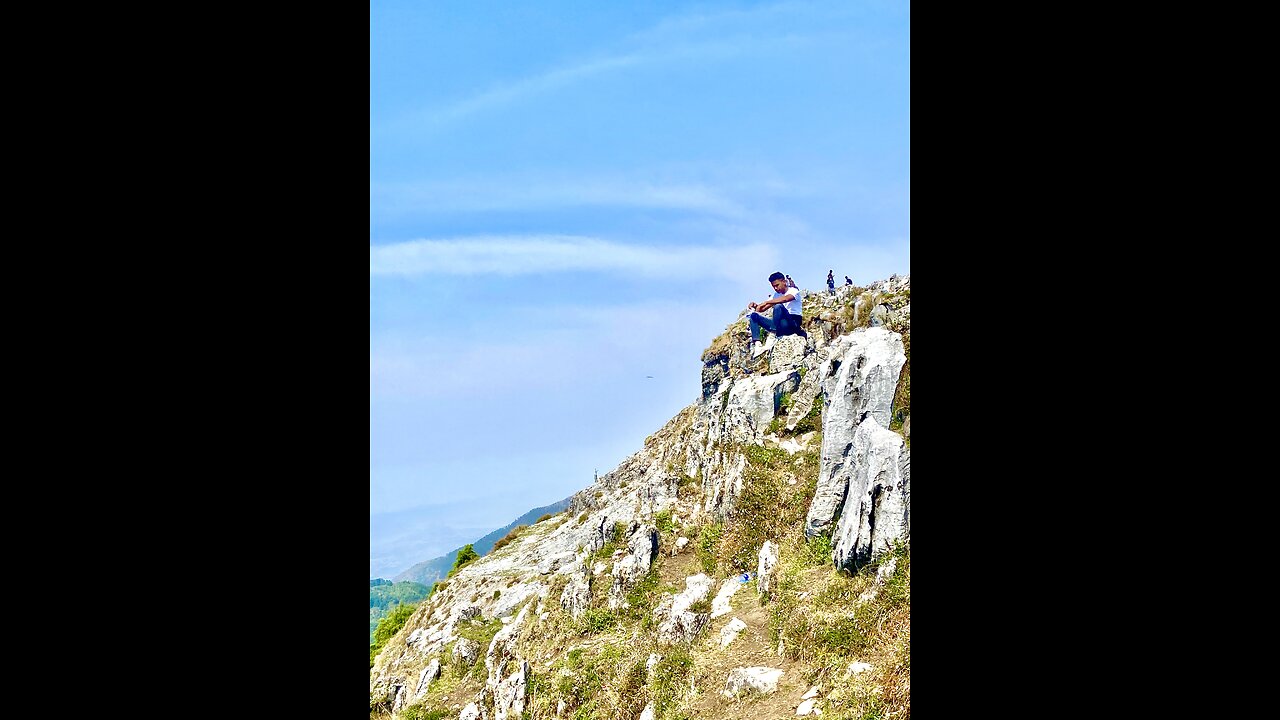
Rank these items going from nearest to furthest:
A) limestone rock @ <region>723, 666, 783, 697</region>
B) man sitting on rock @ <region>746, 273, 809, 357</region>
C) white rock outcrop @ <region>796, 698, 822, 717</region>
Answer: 1. white rock outcrop @ <region>796, 698, 822, 717</region>
2. limestone rock @ <region>723, 666, 783, 697</region>
3. man sitting on rock @ <region>746, 273, 809, 357</region>

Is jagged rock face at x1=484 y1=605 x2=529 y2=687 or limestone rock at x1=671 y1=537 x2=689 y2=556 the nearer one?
jagged rock face at x1=484 y1=605 x2=529 y2=687

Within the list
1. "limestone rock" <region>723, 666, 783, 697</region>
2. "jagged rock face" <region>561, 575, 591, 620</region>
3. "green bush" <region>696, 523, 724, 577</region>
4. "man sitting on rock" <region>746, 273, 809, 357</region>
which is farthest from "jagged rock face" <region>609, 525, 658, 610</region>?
"man sitting on rock" <region>746, 273, 809, 357</region>

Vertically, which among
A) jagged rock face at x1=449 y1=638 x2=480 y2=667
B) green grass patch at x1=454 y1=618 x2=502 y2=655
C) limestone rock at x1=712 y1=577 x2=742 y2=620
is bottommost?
jagged rock face at x1=449 y1=638 x2=480 y2=667

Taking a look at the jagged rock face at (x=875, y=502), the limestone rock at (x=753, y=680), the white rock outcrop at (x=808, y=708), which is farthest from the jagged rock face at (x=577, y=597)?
the white rock outcrop at (x=808, y=708)

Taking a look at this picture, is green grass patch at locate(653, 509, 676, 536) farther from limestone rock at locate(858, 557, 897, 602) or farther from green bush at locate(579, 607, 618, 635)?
limestone rock at locate(858, 557, 897, 602)

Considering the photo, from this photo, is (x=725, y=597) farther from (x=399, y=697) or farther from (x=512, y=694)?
(x=399, y=697)

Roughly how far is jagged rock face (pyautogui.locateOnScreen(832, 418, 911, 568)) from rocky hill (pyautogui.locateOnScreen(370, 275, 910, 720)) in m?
0.02

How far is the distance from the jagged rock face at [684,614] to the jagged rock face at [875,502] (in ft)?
5.73

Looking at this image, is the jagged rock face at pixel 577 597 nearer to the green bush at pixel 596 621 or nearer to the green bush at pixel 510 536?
the green bush at pixel 596 621

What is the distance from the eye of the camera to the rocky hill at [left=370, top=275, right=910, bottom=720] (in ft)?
25.2
